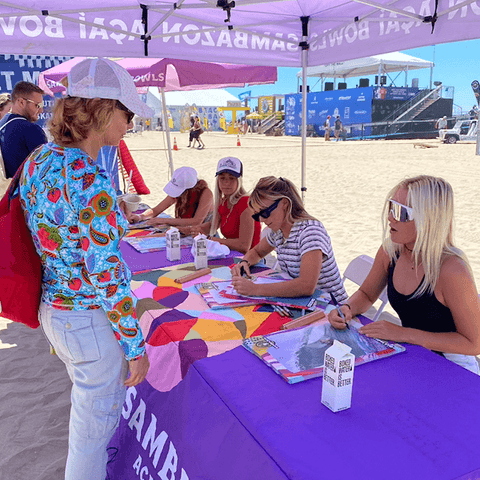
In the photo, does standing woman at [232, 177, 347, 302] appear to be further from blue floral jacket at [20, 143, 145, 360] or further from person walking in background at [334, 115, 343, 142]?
person walking in background at [334, 115, 343, 142]

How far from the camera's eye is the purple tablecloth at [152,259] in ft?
8.79

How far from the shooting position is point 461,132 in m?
27.2

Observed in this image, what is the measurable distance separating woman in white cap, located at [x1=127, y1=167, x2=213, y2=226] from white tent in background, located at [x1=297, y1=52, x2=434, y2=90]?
28.8m

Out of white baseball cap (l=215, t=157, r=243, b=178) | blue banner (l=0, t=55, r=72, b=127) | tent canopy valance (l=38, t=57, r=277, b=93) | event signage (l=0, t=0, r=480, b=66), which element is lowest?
white baseball cap (l=215, t=157, r=243, b=178)

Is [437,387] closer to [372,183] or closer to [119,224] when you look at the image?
[119,224]

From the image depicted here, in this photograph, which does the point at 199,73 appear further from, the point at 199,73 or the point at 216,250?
the point at 216,250

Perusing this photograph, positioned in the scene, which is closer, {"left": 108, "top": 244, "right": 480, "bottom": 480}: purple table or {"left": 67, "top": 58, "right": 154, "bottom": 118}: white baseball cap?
{"left": 108, "top": 244, "right": 480, "bottom": 480}: purple table

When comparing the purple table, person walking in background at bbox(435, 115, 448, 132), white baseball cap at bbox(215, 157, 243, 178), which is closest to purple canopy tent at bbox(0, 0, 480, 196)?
white baseball cap at bbox(215, 157, 243, 178)

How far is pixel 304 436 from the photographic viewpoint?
1154 mm

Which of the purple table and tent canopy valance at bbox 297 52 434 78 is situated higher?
tent canopy valance at bbox 297 52 434 78

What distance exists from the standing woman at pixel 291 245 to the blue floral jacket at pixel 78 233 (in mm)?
871

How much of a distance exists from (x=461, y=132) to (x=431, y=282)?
29.6 meters

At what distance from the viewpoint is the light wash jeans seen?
1378 millimetres

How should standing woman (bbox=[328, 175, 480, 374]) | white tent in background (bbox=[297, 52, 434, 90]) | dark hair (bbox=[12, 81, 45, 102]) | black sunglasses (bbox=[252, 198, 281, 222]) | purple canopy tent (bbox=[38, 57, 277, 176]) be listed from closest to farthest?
standing woman (bbox=[328, 175, 480, 374]), black sunglasses (bbox=[252, 198, 281, 222]), dark hair (bbox=[12, 81, 45, 102]), purple canopy tent (bbox=[38, 57, 277, 176]), white tent in background (bbox=[297, 52, 434, 90])
